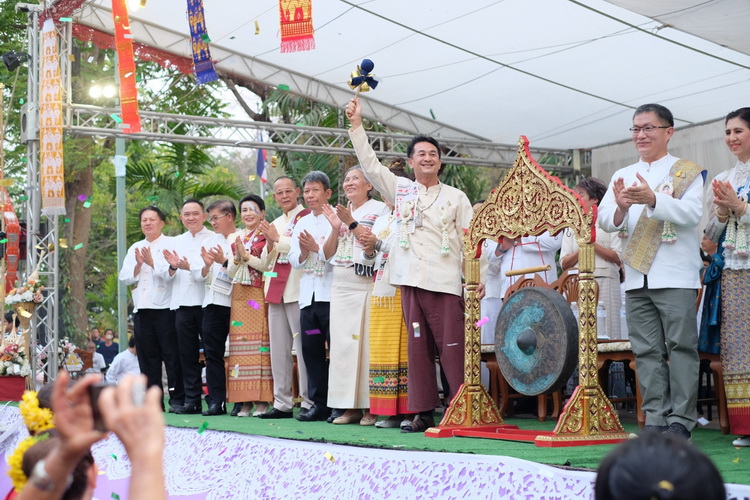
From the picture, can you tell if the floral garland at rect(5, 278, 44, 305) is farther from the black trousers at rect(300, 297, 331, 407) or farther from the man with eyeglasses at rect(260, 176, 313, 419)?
the black trousers at rect(300, 297, 331, 407)

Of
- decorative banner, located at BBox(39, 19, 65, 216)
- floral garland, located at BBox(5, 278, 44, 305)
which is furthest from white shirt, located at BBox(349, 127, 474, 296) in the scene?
floral garland, located at BBox(5, 278, 44, 305)

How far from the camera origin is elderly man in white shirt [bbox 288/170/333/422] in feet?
20.4

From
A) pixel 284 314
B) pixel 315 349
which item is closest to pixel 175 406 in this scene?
pixel 284 314

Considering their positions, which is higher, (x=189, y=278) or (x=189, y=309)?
(x=189, y=278)

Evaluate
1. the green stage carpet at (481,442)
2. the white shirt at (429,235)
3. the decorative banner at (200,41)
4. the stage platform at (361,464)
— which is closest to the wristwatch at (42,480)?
the stage platform at (361,464)

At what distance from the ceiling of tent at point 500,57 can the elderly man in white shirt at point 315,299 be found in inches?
98.1

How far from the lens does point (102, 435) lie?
4.83 feet

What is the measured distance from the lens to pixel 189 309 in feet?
24.1

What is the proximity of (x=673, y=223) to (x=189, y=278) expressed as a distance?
4.21 m

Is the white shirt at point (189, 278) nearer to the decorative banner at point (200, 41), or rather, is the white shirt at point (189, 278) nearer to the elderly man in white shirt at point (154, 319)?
the elderly man in white shirt at point (154, 319)

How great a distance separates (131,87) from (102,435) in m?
7.42

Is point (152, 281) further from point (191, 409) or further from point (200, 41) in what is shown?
point (200, 41)

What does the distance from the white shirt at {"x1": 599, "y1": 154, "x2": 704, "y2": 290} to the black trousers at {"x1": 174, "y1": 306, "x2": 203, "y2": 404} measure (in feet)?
12.8

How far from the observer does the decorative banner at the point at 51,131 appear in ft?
29.0
